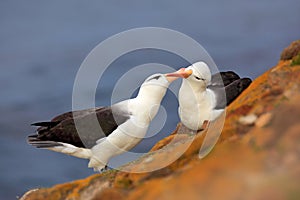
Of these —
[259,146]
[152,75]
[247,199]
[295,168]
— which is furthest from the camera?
[152,75]

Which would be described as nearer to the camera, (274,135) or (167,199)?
(167,199)

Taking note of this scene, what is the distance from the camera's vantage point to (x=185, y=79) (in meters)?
12.8

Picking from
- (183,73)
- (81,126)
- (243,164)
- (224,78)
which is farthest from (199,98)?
(243,164)

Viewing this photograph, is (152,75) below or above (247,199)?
above

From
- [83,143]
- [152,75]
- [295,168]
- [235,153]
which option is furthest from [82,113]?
[295,168]

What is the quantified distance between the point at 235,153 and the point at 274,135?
68cm

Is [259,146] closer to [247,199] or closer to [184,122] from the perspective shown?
[247,199]

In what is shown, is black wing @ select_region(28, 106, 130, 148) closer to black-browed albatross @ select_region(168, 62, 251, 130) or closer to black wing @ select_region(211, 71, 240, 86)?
black-browed albatross @ select_region(168, 62, 251, 130)

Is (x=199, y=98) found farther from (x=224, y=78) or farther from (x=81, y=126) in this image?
(x=81, y=126)

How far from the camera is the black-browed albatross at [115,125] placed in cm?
1270

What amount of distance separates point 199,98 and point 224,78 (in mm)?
2295

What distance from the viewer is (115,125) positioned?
1276 cm

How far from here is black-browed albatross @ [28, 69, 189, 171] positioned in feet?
41.7

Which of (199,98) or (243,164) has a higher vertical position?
(199,98)
